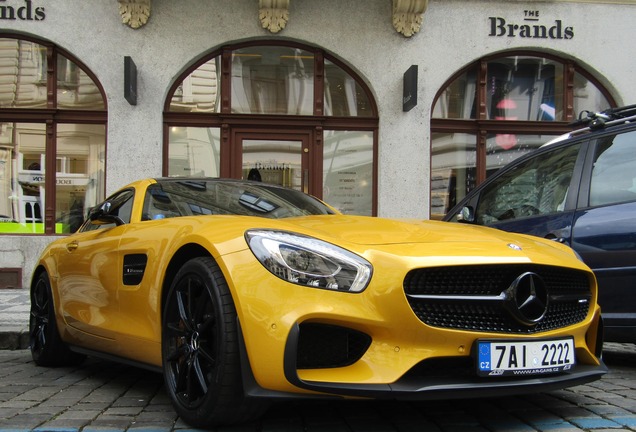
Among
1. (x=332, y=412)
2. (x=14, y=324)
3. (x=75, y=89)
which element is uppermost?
(x=75, y=89)

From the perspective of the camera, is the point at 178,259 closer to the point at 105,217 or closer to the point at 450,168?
the point at 105,217

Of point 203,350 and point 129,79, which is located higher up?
point 129,79

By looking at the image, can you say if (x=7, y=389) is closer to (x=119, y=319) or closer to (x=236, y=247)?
(x=119, y=319)

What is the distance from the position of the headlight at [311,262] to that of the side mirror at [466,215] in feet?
8.52

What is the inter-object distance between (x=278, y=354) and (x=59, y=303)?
8.88 feet

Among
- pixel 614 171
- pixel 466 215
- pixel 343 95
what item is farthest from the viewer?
pixel 343 95

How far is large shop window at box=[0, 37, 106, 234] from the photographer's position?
1084 cm

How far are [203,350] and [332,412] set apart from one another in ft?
2.57

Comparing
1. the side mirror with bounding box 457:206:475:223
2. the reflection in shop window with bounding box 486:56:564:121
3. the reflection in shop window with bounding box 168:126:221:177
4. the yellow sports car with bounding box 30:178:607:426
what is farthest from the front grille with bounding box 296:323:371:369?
the reflection in shop window with bounding box 486:56:564:121

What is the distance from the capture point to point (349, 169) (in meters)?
11.1

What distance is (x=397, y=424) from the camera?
309cm

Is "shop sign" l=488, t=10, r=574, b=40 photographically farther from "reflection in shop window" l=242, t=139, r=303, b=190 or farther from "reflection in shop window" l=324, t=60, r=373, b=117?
"reflection in shop window" l=242, t=139, r=303, b=190

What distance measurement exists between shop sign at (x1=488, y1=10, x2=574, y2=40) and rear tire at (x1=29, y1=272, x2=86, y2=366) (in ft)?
28.4

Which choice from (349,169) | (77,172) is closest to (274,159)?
(349,169)
